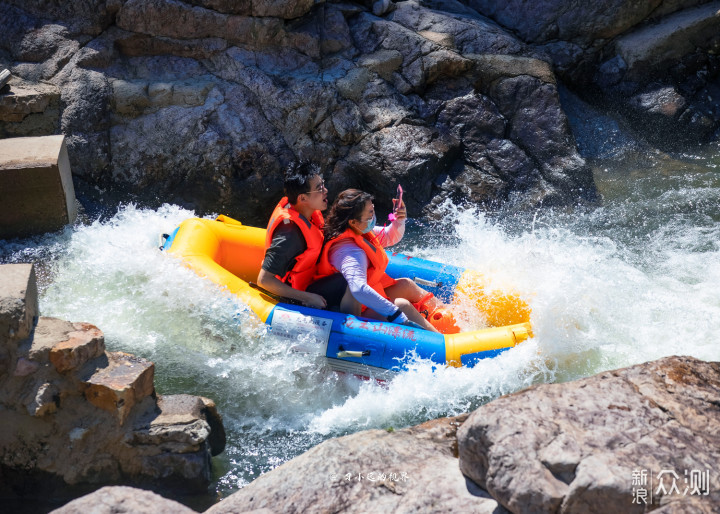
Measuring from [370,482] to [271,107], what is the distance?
510 centimetres

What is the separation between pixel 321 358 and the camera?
4.13 metres

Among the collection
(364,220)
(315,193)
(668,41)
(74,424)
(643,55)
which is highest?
(668,41)

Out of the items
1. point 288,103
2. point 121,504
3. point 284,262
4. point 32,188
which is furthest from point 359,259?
point 288,103

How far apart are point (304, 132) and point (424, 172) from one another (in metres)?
1.31

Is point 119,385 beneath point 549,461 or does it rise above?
beneath

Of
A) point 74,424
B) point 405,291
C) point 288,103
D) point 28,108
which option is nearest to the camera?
point 74,424

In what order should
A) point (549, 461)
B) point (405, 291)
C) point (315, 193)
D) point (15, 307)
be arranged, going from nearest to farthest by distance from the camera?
point (549, 461) → point (15, 307) → point (315, 193) → point (405, 291)

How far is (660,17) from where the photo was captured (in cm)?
788

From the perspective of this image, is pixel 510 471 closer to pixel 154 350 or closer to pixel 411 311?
pixel 411 311

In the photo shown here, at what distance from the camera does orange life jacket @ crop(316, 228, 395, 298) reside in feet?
13.6

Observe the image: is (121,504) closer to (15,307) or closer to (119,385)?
(119,385)

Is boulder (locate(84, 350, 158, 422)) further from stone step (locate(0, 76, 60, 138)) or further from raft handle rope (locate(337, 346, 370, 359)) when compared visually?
stone step (locate(0, 76, 60, 138))

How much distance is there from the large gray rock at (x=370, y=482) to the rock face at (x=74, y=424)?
723 millimetres

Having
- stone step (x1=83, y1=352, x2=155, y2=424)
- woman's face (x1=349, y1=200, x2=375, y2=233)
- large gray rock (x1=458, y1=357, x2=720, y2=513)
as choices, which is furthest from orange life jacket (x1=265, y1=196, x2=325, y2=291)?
large gray rock (x1=458, y1=357, x2=720, y2=513)
